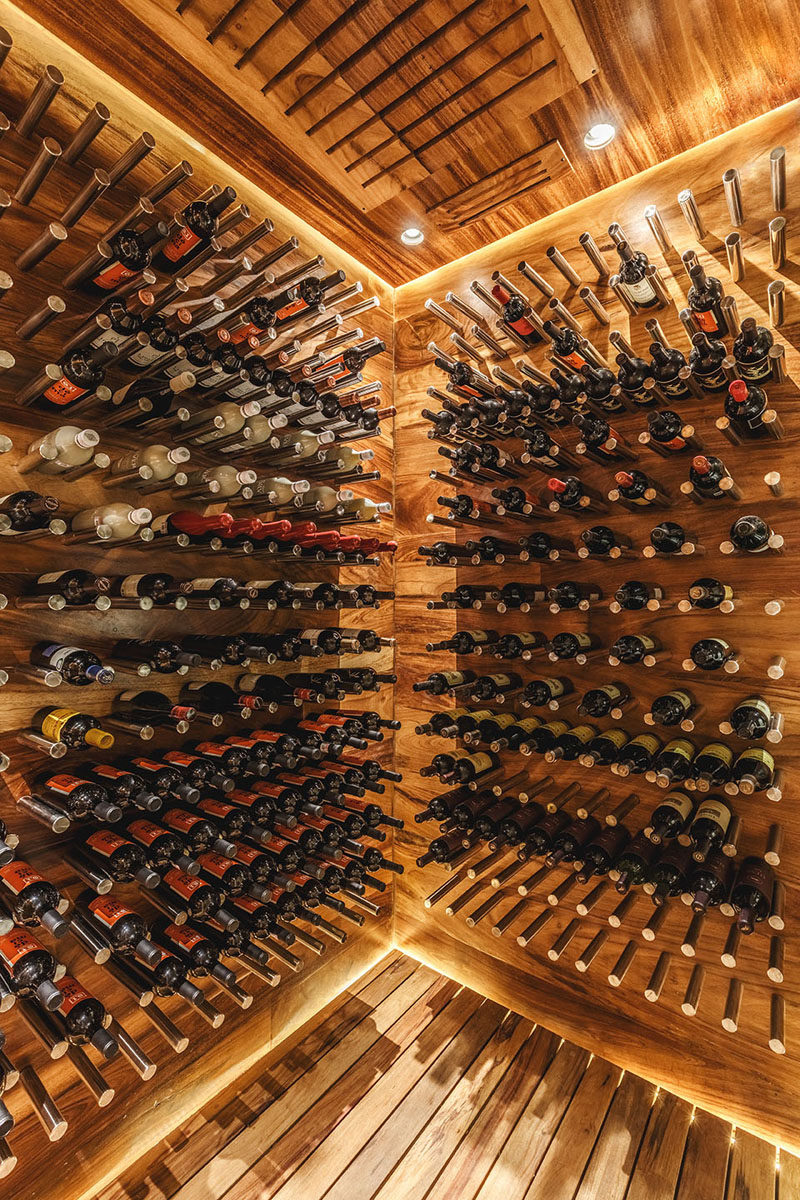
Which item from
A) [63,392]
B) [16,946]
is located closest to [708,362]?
[63,392]

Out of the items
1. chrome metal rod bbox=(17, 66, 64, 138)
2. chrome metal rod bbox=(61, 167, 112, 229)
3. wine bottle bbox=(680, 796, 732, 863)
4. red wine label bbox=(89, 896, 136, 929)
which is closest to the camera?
chrome metal rod bbox=(17, 66, 64, 138)

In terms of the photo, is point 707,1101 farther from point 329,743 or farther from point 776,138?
point 776,138

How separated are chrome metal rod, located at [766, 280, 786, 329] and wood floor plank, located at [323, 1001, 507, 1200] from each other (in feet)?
9.68

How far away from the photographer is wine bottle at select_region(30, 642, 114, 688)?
1.59 m

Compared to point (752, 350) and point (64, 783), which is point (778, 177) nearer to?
point (752, 350)

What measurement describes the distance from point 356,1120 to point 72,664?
1.90 metres

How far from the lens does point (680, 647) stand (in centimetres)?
221

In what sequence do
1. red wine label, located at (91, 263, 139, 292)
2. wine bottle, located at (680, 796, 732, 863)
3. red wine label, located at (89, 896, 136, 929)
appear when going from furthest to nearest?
wine bottle, located at (680, 796, 732, 863), red wine label, located at (91, 263, 139, 292), red wine label, located at (89, 896, 136, 929)

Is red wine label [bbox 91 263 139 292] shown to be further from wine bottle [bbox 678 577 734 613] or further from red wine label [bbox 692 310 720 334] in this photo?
wine bottle [bbox 678 577 734 613]

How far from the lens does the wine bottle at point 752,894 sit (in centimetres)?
178

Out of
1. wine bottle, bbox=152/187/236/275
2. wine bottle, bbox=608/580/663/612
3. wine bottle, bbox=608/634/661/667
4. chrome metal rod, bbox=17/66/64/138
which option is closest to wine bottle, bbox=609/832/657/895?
wine bottle, bbox=608/634/661/667

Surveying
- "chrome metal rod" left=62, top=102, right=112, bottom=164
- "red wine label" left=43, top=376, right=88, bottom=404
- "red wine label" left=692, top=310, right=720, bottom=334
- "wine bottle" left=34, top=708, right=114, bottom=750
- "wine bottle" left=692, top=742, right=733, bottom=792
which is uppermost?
"chrome metal rod" left=62, top=102, right=112, bottom=164

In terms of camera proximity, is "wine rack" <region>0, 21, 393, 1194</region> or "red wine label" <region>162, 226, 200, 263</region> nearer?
"wine rack" <region>0, 21, 393, 1194</region>

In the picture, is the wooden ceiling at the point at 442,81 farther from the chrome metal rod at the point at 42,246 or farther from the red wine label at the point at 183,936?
the red wine label at the point at 183,936
